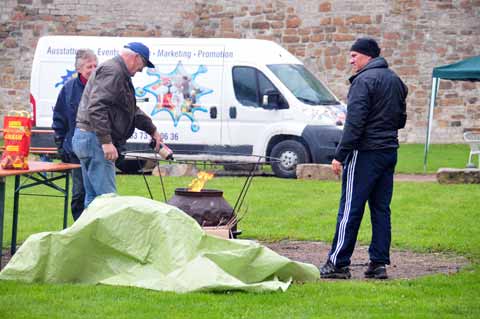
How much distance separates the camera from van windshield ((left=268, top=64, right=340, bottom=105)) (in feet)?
66.7

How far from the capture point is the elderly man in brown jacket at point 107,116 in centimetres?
930

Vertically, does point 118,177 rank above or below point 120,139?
below

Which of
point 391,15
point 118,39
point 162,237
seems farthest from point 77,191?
point 391,15

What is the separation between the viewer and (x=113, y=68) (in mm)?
9367

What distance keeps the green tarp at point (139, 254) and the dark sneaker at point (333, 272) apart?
708 mm

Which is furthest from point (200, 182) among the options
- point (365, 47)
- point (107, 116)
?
point (365, 47)

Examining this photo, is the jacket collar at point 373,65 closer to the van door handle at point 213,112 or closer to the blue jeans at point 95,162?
the blue jeans at point 95,162

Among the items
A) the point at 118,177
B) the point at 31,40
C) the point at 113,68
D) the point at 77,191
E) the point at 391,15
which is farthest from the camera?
the point at 31,40

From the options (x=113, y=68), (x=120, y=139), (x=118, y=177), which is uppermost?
(x=113, y=68)

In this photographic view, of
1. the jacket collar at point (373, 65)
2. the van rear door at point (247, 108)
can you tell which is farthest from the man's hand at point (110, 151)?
the van rear door at point (247, 108)

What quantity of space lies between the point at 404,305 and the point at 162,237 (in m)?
1.82

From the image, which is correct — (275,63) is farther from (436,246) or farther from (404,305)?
(404,305)

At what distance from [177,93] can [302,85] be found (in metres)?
2.32

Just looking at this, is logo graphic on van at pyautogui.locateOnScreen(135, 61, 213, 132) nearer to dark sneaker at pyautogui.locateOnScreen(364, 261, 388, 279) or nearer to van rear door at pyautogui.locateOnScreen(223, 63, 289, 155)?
van rear door at pyautogui.locateOnScreen(223, 63, 289, 155)
